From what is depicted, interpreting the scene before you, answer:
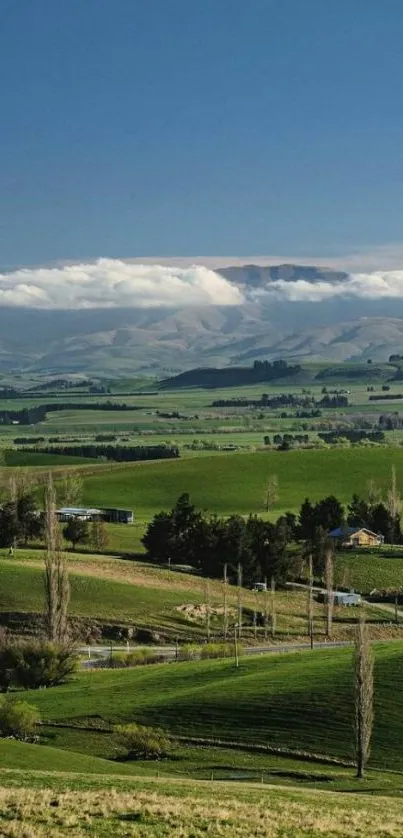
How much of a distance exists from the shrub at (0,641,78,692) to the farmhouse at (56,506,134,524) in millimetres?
65086

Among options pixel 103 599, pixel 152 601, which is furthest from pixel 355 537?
pixel 103 599

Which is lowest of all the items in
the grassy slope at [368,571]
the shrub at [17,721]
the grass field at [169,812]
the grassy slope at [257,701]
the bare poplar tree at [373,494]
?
the grassy slope at [368,571]

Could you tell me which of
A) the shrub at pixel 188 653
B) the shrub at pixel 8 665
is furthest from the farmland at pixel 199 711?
the shrub at pixel 8 665

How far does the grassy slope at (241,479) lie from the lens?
530ft

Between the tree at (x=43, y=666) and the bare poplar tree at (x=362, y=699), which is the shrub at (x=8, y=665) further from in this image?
the bare poplar tree at (x=362, y=699)

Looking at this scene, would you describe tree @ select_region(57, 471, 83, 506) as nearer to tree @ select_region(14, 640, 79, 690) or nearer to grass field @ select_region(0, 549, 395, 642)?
grass field @ select_region(0, 549, 395, 642)

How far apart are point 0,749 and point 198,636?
1917 inches

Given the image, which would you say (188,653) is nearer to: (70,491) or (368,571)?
(368,571)

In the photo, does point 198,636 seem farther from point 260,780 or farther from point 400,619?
point 260,780

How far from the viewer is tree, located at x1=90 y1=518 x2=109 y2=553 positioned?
126125mm

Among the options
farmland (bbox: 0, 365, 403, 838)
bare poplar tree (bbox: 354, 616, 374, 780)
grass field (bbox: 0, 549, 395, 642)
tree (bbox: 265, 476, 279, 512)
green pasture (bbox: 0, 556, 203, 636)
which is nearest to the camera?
farmland (bbox: 0, 365, 403, 838)

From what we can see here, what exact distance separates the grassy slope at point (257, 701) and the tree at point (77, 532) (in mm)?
51211

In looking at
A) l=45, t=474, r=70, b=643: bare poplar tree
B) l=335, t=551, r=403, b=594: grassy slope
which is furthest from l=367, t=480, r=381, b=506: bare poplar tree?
l=45, t=474, r=70, b=643: bare poplar tree

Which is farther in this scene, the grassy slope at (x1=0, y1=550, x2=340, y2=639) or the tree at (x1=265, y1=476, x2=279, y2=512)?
the tree at (x1=265, y1=476, x2=279, y2=512)
